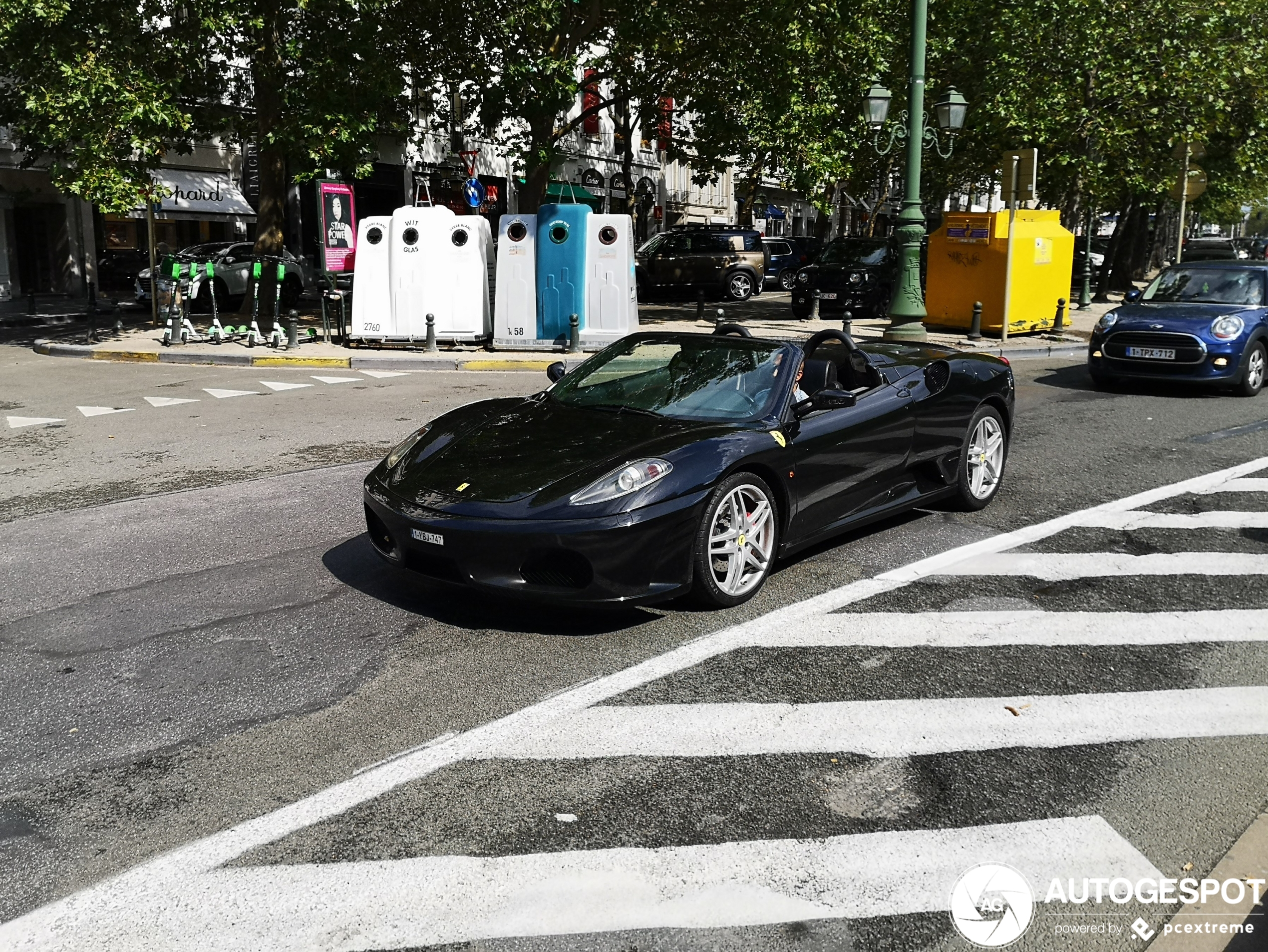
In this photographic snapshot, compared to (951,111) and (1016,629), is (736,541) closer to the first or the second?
(1016,629)

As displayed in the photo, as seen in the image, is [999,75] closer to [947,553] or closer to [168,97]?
[168,97]

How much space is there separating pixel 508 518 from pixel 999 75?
25.6 meters

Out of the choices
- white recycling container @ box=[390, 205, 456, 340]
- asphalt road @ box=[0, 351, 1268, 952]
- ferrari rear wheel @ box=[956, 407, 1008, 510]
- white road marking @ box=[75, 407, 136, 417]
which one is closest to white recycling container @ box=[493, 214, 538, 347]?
white recycling container @ box=[390, 205, 456, 340]

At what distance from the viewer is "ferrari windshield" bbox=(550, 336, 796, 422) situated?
5.88 metres

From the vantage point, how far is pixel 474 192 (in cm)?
3747

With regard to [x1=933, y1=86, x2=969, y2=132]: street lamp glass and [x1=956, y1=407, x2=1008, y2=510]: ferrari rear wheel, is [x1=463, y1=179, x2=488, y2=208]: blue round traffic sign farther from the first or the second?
[x1=956, y1=407, x2=1008, y2=510]: ferrari rear wheel

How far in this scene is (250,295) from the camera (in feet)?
71.6

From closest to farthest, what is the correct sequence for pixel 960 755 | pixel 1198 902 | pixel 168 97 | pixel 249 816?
pixel 1198 902
pixel 249 816
pixel 960 755
pixel 168 97

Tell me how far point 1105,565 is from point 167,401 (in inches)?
399

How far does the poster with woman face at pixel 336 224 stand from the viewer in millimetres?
19203

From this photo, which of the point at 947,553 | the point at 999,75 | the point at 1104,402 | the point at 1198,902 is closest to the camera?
the point at 1198,902

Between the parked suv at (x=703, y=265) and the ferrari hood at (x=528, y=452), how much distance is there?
24999 mm

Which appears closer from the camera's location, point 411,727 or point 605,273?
point 411,727

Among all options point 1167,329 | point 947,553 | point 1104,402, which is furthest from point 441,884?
point 1167,329
